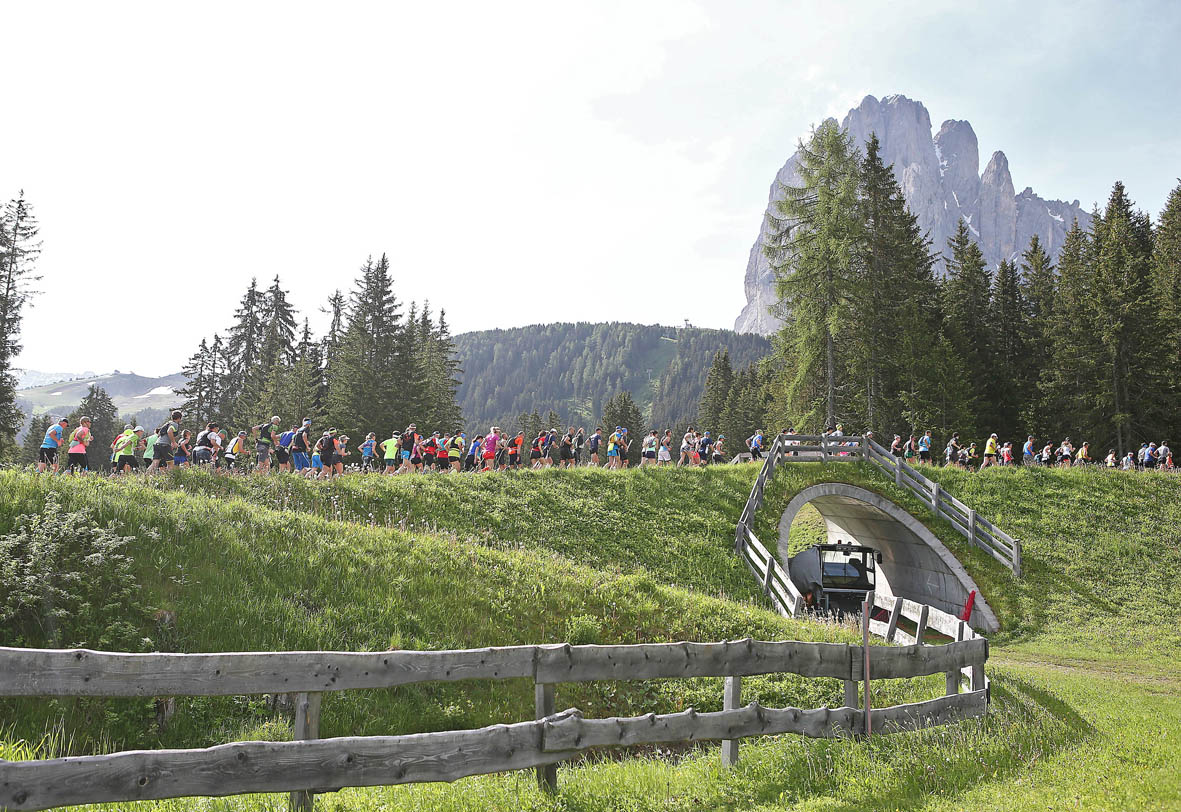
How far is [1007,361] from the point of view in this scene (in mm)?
47000

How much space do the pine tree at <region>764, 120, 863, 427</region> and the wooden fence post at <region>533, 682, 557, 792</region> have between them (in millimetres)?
31690

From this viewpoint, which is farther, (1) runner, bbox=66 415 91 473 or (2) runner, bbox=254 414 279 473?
(2) runner, bbox=254 414 279 473

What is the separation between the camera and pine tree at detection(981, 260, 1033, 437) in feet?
145

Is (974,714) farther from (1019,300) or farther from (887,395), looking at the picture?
(1019,300)

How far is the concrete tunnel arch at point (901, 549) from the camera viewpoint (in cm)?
2303

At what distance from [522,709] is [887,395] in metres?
38.3

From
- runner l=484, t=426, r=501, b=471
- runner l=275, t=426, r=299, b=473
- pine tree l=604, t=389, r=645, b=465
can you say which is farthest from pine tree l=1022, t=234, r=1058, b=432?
pine tree l=604, t=389, r=645, b=465

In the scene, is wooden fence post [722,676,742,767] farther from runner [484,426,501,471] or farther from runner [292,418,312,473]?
runner [484,426,501,471]

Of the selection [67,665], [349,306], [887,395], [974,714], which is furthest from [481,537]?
[349,306]

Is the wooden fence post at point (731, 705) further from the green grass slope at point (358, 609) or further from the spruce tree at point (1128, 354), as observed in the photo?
the spruce tree at point (1128, 354)

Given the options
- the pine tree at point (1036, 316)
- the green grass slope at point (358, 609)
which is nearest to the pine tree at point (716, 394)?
the pine tree at point (1036, 316)

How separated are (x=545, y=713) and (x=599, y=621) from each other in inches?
269

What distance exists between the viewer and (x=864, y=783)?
5727 millimetres

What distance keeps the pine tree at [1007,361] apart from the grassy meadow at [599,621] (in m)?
19.5
